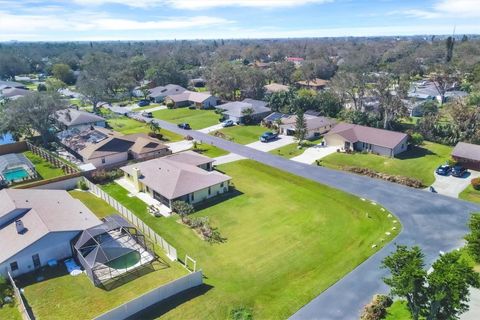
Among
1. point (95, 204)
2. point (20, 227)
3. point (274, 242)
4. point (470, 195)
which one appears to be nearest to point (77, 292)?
point (20, 227)

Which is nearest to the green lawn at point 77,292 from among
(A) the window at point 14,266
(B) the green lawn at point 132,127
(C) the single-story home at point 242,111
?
(A) the window at point 14,266

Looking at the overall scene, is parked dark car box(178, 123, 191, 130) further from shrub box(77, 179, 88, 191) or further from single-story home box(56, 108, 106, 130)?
shrub box(77, 179, 88, 191)

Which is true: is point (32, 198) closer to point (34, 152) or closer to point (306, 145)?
point (34, 152)

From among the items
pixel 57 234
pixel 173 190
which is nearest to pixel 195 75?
pixel 173 190

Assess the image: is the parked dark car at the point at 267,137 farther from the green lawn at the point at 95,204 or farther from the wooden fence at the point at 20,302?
the wooden fence at the point at 20,302

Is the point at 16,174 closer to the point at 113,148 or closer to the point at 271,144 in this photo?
the point at 113,148
